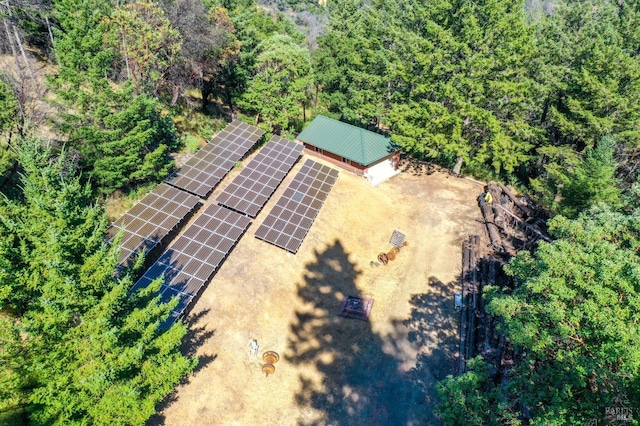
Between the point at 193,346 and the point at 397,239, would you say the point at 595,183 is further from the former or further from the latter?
the point at 193,346

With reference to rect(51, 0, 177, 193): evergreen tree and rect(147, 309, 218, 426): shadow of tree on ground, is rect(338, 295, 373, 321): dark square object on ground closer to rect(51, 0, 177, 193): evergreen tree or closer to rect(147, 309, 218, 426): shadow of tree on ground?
rect(147, 309, 218, 426): shadow of tree on ground

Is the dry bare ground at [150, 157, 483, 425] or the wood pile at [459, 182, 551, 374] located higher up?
the wood pile at [459, 182, 551, 374]

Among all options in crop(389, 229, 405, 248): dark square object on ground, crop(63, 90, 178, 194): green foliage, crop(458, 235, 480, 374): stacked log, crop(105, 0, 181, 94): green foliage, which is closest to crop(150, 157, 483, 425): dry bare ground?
crop(458, 235, 480, 374): stacked log

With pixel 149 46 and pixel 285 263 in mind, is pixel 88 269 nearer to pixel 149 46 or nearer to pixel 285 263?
pixel 285 263

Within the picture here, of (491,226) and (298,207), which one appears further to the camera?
(491,226)

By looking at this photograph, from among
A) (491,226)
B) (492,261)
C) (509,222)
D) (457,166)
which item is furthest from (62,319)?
(457,166)

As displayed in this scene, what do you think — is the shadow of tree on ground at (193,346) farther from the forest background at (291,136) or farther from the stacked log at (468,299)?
the stacked log at (468,299)

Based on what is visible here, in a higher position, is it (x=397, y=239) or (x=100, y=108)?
(x=100, y=108)

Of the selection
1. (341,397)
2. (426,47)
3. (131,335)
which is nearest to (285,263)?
(341,397)
